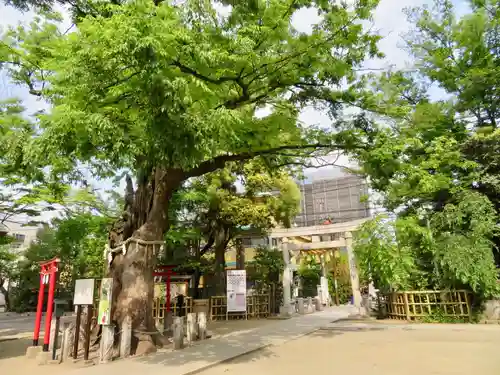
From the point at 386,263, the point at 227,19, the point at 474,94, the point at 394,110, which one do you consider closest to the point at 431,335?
the point at 386,263

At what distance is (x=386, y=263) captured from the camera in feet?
41.4

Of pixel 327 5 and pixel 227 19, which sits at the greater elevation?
pixel 327 5

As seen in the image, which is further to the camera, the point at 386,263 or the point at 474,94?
the point at 474,94

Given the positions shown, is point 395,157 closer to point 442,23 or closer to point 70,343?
point 70,343

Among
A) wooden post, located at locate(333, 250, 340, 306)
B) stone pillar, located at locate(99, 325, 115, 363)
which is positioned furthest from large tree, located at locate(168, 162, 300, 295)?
wooden post, located at locate(333, 250, 340, 306)

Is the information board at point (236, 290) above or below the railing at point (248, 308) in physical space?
above

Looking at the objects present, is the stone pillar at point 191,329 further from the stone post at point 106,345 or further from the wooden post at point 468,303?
the wooden post at point 468,303

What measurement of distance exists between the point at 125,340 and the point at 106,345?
1.54 feet

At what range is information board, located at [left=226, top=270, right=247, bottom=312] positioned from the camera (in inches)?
551

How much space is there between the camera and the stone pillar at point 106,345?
6.71 m

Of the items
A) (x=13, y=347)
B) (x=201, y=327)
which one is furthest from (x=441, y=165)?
(x=13, y=347)

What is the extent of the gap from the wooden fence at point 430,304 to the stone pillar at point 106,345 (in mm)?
10206

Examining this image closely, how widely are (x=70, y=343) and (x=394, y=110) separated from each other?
907 centimetres

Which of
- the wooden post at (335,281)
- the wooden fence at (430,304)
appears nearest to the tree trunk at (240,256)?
the wooden fence at (430,304)
